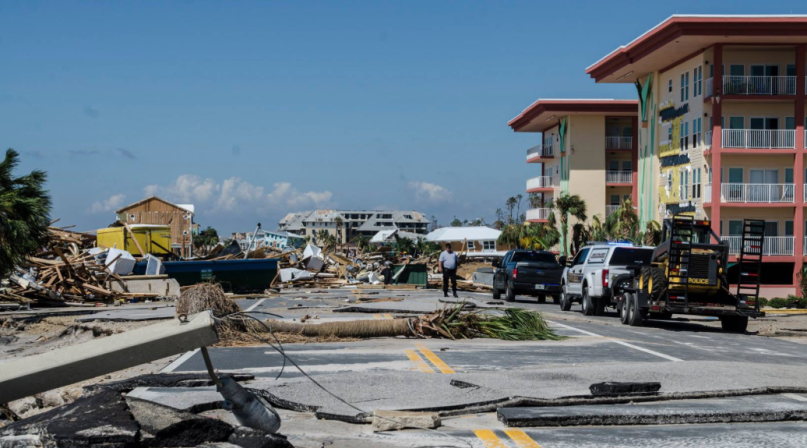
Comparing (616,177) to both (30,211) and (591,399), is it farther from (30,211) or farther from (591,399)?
(591,399)

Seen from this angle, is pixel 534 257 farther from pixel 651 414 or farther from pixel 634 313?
pixel 651 414

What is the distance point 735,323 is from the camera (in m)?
20.1

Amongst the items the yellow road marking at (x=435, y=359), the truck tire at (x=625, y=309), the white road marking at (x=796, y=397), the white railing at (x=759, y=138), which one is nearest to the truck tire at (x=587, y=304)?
the truck tire at (x=625, y=309)

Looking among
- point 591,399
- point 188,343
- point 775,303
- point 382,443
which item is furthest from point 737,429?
point 775,303

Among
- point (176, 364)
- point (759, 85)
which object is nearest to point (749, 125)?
point (759, 85)

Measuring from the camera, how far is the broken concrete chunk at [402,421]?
7.09 m

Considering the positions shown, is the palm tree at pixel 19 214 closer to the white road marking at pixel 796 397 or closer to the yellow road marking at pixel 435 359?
the yellow road marking at pixel 435 359

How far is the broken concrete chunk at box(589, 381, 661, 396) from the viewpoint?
8523mm

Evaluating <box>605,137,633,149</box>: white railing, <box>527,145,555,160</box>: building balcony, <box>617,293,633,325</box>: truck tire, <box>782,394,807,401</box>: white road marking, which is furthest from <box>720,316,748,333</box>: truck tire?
<box>527,145,555,160</box>: building balcony

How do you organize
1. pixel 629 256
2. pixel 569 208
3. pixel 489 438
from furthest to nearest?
pixel 569 208
pixel 629 256
pixel 489 438

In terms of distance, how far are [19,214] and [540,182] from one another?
200 feet

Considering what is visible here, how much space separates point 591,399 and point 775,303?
1331 inches

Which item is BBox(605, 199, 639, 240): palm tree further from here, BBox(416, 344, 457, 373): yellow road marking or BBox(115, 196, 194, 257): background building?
BBox(115, 196, 194, 257): background building

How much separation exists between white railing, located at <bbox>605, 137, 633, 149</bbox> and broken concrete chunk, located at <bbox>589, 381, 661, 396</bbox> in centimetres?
6322
